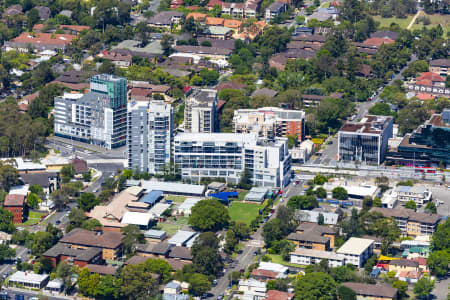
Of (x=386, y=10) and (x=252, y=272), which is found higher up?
(x=386, y=10)

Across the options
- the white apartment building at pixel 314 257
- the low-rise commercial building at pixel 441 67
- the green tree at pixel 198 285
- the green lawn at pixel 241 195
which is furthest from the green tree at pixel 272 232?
the low-rise commercial building at pixel 441 67

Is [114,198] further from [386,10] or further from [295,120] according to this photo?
[386,10]

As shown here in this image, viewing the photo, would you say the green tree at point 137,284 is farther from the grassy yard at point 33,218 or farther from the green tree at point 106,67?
the green tree at point 106,67

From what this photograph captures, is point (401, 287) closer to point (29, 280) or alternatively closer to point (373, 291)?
point (373, 291)

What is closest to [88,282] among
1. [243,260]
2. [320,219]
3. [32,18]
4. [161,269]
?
[161,269]

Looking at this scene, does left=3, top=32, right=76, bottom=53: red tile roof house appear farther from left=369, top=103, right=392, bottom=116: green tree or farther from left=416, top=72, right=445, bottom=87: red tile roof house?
left=416, top=72, right=445, bottom=87: red tile roof house

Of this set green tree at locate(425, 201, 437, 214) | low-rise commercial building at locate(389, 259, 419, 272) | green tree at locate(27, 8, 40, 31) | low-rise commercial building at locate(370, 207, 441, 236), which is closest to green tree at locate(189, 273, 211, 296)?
low-rise commercial building at locate(389, 259, 419, 272)

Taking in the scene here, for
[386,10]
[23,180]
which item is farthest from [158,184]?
[386,10]
